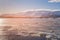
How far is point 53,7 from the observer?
4.52 ft

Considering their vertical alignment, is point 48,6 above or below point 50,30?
above

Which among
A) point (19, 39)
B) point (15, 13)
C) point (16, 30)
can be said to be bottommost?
point (19, 39)

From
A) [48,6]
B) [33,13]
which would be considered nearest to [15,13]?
[33,13]

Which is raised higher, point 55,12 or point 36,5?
point 36,5

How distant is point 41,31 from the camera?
1396 mm

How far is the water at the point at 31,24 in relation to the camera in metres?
1.39

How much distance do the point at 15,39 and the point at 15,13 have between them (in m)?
0.34

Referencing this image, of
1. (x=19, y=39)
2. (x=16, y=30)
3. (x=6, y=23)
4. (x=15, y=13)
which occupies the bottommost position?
(x=19, y=39)

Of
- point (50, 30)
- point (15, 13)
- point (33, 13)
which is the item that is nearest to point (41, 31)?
point (50, 30)

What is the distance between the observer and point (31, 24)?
1409 millimetres

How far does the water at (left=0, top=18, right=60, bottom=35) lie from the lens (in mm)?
1387

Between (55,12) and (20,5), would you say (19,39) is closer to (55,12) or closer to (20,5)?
(20,5)

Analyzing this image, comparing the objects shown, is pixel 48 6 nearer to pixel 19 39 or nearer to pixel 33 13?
pixel 33 13

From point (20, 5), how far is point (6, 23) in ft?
0.99
